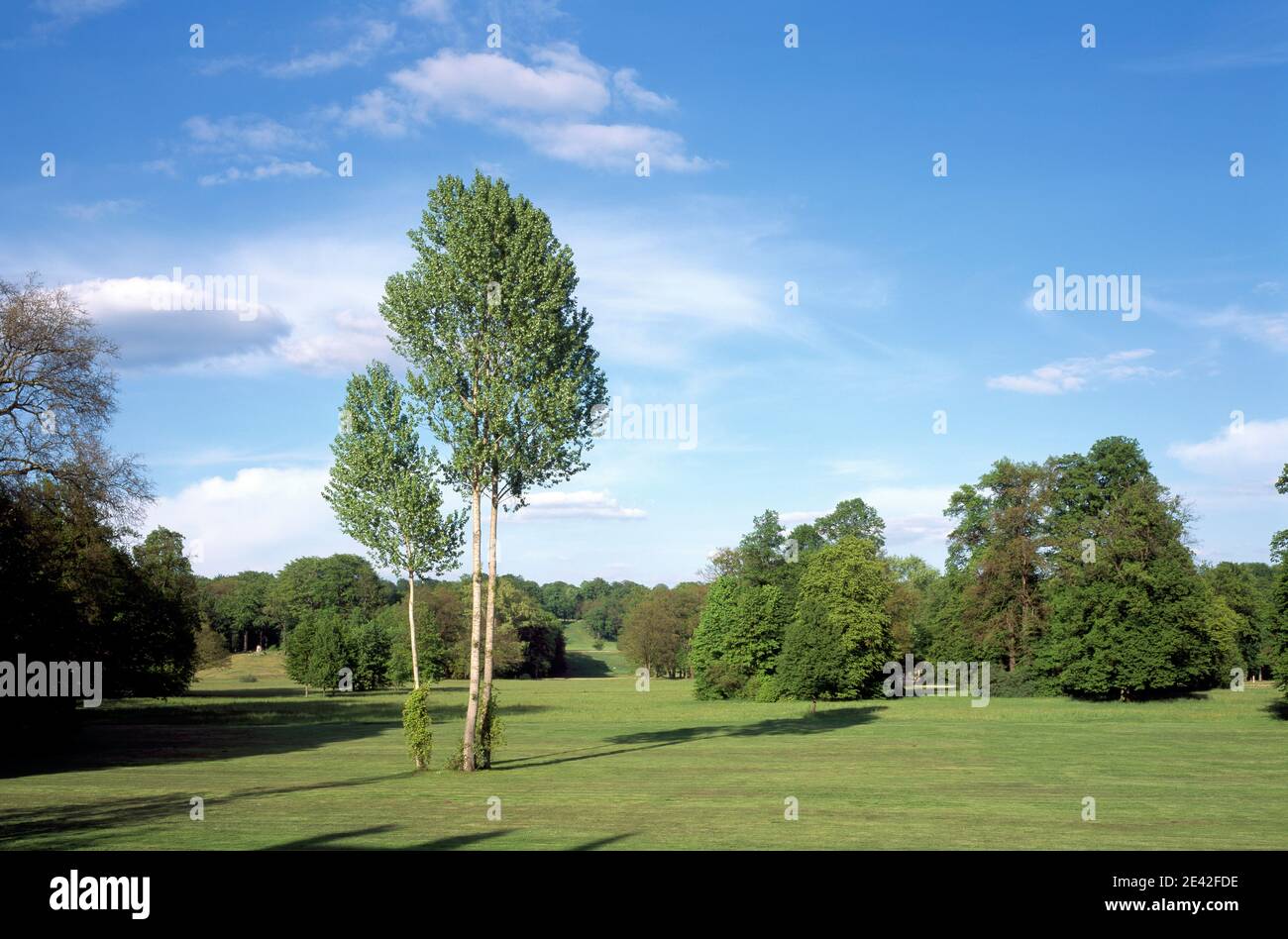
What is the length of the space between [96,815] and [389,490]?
31578 mm

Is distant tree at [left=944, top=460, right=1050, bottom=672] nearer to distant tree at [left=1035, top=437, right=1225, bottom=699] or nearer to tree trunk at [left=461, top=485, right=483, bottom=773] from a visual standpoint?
distant tree at [left=1035, top=437, right=1225, bottom=699]

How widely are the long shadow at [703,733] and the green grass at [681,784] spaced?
229mm

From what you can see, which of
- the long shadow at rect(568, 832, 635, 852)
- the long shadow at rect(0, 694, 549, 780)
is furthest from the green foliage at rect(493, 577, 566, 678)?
the long shadow at rect(568, 832, 635, 852)

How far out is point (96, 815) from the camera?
68.8 ft

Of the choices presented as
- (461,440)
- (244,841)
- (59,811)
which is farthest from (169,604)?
(244,841)

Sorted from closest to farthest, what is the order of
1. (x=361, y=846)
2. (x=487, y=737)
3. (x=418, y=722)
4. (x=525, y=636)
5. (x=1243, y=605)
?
(x=361, y=846) < (x=418, y=722) < (x=487, y=737) < (x=1243, y=605) < (x=525, y=636)

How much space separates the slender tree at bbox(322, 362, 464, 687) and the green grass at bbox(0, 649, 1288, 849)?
10190 millimetres

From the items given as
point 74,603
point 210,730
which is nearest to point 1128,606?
point 210,730

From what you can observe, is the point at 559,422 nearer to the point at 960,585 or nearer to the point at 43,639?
the point at 43,639

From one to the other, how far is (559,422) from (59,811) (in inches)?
729

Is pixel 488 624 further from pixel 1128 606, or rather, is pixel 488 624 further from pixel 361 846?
pixel 1128 606

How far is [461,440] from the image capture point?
106ft

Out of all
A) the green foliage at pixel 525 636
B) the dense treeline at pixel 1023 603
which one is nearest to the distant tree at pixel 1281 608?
the dense treeline at pixel 1023 603

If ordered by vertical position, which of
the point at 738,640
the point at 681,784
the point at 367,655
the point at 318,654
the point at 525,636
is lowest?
the point at 525,636
